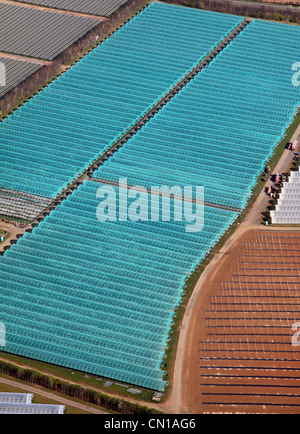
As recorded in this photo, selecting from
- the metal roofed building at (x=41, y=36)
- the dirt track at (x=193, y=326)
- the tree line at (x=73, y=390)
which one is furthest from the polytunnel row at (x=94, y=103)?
the tree line at (x=73, y=390)

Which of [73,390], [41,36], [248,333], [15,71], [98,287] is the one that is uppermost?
[41,36]

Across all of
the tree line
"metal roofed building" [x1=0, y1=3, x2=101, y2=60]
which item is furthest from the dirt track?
"metal roofed building" [x1=0, y1=3, x2=101, y2=60]

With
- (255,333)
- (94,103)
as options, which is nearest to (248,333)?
(255,333)

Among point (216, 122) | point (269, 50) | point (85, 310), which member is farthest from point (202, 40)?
point (85, 310)

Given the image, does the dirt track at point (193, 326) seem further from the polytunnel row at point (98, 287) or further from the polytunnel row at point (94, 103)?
the polytunnel row at point (94, 103)

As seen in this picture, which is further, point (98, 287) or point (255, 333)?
point (98, 287)

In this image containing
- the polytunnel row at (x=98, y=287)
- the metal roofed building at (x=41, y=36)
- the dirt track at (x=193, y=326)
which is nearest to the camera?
the dirt track at (x=193, y=326)

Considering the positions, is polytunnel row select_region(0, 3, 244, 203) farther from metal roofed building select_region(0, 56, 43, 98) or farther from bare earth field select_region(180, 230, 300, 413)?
bare earth field select_region(180, 230, 300, 413)

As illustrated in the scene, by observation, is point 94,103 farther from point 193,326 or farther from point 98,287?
point 193,326

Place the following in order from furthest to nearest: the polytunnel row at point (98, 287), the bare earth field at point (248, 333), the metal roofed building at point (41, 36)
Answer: the metal roofed building at point (41, 36), the polytunnel row at point (98, 287), the bare earth field at point (248, 333)
